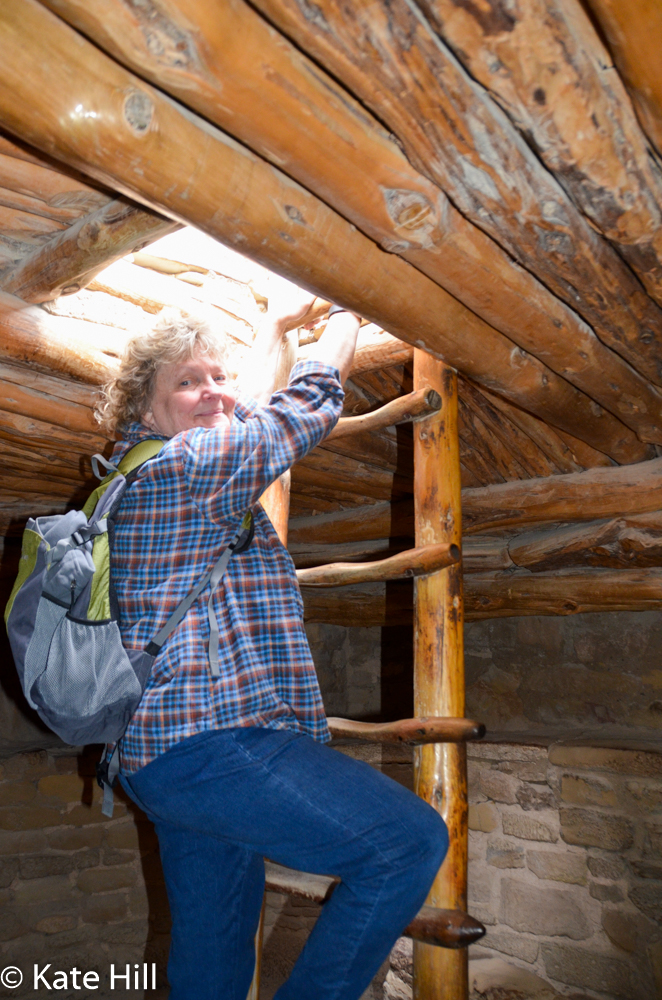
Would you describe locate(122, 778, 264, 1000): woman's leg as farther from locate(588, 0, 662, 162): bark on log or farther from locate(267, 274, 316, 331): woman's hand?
locate(588, 0, 662, 162): bark on log

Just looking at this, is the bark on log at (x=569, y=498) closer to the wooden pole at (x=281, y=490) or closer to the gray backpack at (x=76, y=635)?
the wooden pole at (x=281, y=490)

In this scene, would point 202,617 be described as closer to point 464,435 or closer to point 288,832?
point 288,832

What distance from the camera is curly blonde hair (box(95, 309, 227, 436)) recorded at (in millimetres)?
1695

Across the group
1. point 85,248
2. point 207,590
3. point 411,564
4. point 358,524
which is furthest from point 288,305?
point 358,524

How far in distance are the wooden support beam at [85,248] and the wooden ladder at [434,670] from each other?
0.61 m

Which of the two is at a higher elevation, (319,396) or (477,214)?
(477,214)

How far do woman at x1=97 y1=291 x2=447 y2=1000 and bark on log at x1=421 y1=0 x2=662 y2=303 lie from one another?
66cm

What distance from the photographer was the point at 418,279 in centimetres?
155

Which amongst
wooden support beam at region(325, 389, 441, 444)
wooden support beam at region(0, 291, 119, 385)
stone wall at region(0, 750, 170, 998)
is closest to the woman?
wooden support beam at region(325, 389, 441, 444)

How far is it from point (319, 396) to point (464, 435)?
1.42m

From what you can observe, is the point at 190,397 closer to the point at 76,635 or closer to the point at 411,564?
the point at 76,635

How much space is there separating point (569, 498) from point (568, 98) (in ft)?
6.47

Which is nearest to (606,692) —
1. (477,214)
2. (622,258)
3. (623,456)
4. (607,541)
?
(607,541)

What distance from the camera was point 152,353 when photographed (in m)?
1.71
